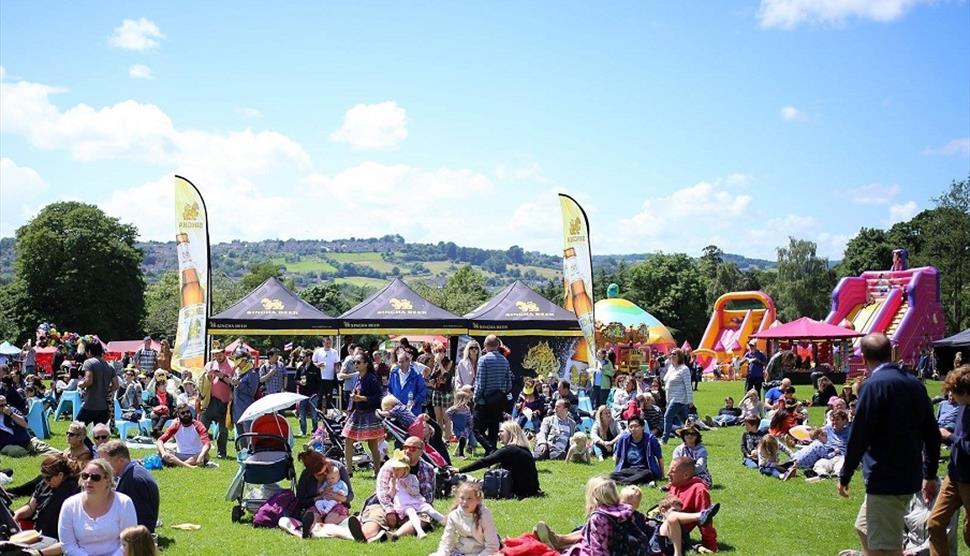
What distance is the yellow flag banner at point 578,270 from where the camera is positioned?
21719mm

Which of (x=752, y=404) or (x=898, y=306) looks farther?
(x=898, y=306)

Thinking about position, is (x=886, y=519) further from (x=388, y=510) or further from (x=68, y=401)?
(x=68, y=401)

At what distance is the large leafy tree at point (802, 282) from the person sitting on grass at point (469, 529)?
64.0 metres

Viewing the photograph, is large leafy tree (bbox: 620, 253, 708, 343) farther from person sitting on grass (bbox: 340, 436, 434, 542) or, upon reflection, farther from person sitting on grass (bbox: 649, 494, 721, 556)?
person sitting on grass (bbox: 649, 494, 721, 556)

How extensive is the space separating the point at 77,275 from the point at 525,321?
41.4 meters

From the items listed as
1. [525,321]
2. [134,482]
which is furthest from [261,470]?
[525,321]

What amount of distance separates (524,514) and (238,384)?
639 cm

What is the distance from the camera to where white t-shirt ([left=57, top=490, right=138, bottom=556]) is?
20.3 ft

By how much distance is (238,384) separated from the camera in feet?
46.3

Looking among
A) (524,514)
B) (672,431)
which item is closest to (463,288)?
(672,431)

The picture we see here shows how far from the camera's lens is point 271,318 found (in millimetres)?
20578

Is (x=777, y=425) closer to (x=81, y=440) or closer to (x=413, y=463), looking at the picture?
(x=413, y=463)

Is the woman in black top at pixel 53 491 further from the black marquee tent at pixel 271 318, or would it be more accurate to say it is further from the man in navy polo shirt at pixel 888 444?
the black marquee tent at pixel 271 318

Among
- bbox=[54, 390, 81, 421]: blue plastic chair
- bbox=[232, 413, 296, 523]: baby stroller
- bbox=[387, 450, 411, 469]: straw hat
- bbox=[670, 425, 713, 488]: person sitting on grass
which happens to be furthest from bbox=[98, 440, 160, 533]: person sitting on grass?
bbox=[54, 390, 81, 421]: blue plastic chair
